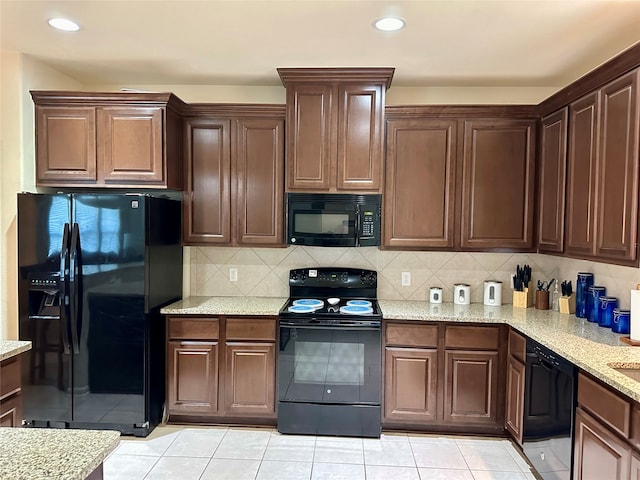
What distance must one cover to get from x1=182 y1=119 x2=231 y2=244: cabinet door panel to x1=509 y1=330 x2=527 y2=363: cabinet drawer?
2195mm

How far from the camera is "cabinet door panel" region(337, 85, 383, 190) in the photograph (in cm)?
311

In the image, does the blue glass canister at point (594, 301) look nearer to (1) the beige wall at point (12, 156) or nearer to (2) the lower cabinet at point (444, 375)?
(2) the lower cabinet at point (444, 375)

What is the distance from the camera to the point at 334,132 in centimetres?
313

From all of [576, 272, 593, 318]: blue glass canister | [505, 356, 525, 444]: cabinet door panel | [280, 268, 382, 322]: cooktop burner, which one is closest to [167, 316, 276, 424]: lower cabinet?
[280, 268, 382, 322]: cooktop burner

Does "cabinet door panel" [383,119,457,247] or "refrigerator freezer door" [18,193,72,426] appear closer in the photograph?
"refrigerator freezer door" [18,193,72,426]

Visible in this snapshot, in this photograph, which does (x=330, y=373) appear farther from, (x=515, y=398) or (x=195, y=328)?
(x=515, y=398)

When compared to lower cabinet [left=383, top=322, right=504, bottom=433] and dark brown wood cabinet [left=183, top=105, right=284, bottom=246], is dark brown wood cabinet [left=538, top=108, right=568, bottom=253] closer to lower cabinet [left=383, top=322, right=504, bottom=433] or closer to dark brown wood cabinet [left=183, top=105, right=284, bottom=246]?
lower cabinet [left=383, top=322, right=504, bottom=433]

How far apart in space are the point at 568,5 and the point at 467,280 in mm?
2048

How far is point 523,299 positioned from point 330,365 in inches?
62.3

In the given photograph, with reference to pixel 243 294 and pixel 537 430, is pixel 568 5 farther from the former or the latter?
pixel 243 294

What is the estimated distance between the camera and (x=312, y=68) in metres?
3.05

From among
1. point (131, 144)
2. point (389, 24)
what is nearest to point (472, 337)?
point (389, 24)

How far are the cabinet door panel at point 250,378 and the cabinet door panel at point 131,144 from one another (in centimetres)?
139

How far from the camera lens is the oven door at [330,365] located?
9.75 ft
